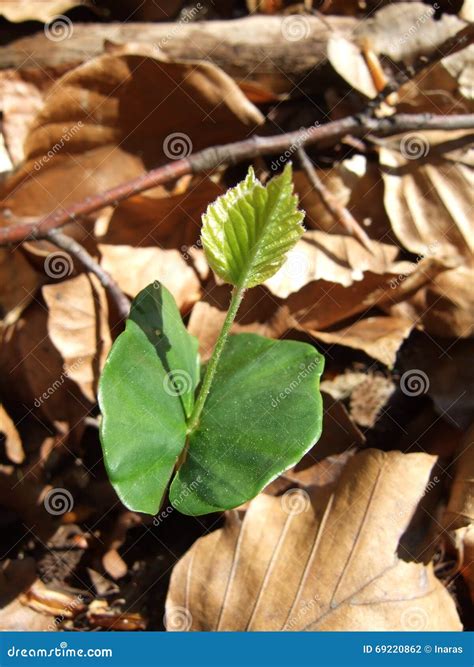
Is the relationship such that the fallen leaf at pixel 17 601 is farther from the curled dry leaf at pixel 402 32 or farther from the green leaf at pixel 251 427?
the curled dry leaf at pixel 402 32

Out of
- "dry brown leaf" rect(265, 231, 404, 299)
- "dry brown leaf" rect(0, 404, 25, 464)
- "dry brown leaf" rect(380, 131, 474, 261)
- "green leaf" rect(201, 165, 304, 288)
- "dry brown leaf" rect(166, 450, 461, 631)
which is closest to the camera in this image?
"green leaf" rect(201, 165, 304, 288)

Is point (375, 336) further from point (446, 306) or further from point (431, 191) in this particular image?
point (431, 191)

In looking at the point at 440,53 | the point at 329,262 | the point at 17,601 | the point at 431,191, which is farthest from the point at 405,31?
the point at 17,601

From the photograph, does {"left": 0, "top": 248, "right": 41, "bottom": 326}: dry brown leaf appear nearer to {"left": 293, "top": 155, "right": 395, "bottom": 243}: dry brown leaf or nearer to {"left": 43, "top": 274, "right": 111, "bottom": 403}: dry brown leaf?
{"left": 43, "top": 274, "right": 111, "bottom": 403}: dry brown leaf

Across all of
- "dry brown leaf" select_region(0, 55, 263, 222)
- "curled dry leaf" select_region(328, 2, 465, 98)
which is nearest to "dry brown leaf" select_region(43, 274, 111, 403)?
"dry brown leaf" select_region(0, 55, 263, 222)

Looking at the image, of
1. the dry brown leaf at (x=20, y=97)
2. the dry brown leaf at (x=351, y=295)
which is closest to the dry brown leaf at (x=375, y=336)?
the dry brown leaf at (x=351, y=295)
